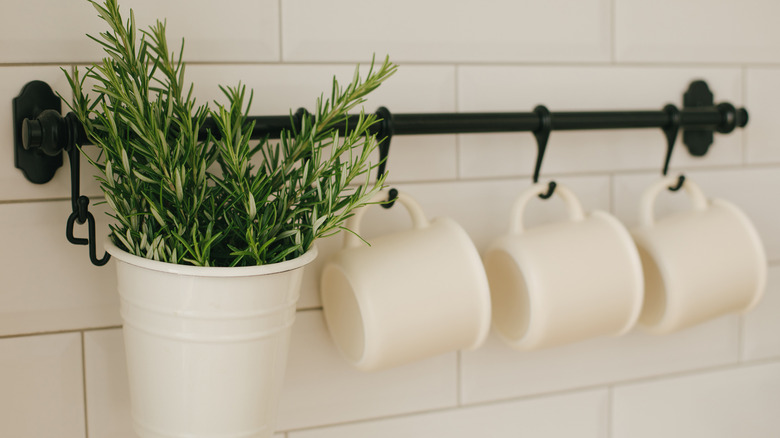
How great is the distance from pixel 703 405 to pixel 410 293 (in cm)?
47

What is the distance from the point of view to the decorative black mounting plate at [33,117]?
0.58 meters

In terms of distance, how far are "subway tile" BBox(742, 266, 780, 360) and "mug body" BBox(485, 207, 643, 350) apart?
0.91 ft

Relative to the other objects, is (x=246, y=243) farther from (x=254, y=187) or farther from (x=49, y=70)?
(x=49, y=70)

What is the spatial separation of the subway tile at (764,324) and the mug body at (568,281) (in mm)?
279

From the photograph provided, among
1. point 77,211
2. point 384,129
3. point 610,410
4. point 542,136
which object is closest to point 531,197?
point 542,136

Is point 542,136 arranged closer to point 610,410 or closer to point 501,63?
point 501,63

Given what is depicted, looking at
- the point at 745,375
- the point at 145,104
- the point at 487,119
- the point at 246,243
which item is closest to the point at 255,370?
the point at 246,243

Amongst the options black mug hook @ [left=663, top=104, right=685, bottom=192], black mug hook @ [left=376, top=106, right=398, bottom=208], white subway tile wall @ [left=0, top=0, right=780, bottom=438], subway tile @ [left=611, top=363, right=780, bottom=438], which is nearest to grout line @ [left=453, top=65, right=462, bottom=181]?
white subway tile wall @ [left=0, top=0, right=780, bottom=438]

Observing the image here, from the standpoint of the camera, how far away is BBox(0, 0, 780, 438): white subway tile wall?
612mm

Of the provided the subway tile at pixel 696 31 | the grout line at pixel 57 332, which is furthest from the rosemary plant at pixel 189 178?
the subway tile at pixel 696 31

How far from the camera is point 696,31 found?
2.65 ft

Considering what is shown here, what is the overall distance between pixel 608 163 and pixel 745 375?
1.06 ft

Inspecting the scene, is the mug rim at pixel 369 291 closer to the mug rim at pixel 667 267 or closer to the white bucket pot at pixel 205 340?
Result: the white bucket pot at pixel 205 340

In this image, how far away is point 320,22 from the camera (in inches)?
26.2
